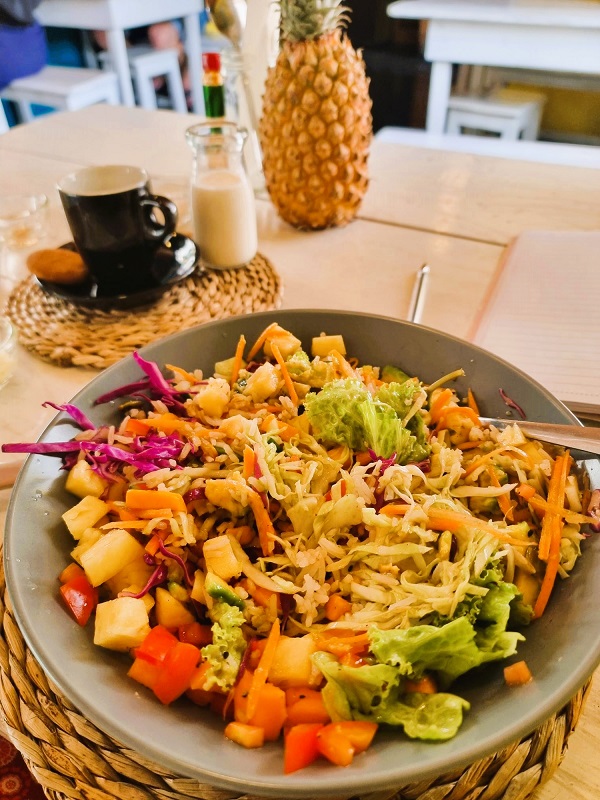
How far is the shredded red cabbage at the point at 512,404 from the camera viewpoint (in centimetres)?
99

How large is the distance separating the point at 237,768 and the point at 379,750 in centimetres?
14

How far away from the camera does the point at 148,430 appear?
1018 mm

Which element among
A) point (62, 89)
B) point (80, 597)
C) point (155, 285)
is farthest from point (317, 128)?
point (62, 89)

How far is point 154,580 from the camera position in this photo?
2.65 feet

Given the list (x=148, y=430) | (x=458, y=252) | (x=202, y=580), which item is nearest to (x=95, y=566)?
(x=202, y=580)

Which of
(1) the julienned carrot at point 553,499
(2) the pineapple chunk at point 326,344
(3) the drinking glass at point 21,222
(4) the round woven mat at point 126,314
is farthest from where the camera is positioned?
(3) the drinking glass at point 21,222

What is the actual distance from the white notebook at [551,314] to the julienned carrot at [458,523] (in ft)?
1.37

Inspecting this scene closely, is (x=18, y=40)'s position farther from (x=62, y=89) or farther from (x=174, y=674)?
(x=174, y=674)

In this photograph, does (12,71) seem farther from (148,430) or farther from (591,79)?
(148,430)

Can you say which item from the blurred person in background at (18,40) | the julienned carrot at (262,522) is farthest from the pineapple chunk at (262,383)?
the blurred person in background at (18,40)

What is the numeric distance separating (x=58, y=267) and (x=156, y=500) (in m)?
0.83

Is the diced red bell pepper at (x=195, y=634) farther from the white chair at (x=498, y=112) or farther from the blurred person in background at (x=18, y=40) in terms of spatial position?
the blurred person in background at (x=18, y=40)

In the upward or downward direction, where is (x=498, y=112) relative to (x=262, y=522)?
downward

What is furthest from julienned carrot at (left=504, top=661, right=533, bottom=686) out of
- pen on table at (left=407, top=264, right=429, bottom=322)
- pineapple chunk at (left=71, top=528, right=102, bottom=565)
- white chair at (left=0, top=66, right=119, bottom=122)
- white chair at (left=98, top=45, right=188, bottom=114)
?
white chair at (left=98, top=45, right=188, bottom=114)
